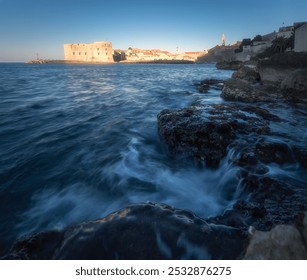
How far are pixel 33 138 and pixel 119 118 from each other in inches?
116

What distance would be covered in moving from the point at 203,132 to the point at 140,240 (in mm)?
2937

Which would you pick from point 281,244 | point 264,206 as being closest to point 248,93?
point 264,206

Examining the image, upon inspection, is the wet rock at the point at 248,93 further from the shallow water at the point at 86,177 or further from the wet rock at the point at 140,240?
the wet rock at the point at 140,240

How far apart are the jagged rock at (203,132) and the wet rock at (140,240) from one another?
6.59 feet

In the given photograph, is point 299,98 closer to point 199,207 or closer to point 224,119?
point 224,119

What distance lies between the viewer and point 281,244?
1.49 m

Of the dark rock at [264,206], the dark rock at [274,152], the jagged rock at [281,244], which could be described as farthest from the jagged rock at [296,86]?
the jagged rock at [281,244]

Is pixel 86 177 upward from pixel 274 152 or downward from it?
downward

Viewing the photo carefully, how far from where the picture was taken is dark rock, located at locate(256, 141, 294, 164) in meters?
3.69

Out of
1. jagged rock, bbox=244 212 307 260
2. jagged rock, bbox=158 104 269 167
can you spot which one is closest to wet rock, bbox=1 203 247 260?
jagged rock, bbox=244 212 307 260

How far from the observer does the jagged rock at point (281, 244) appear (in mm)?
1440

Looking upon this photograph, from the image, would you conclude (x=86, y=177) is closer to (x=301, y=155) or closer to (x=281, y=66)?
(x=301, y=155)

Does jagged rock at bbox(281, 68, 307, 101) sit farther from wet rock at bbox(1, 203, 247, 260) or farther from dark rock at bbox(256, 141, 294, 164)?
wet rock at bbox(1, 203, 247, 260)
